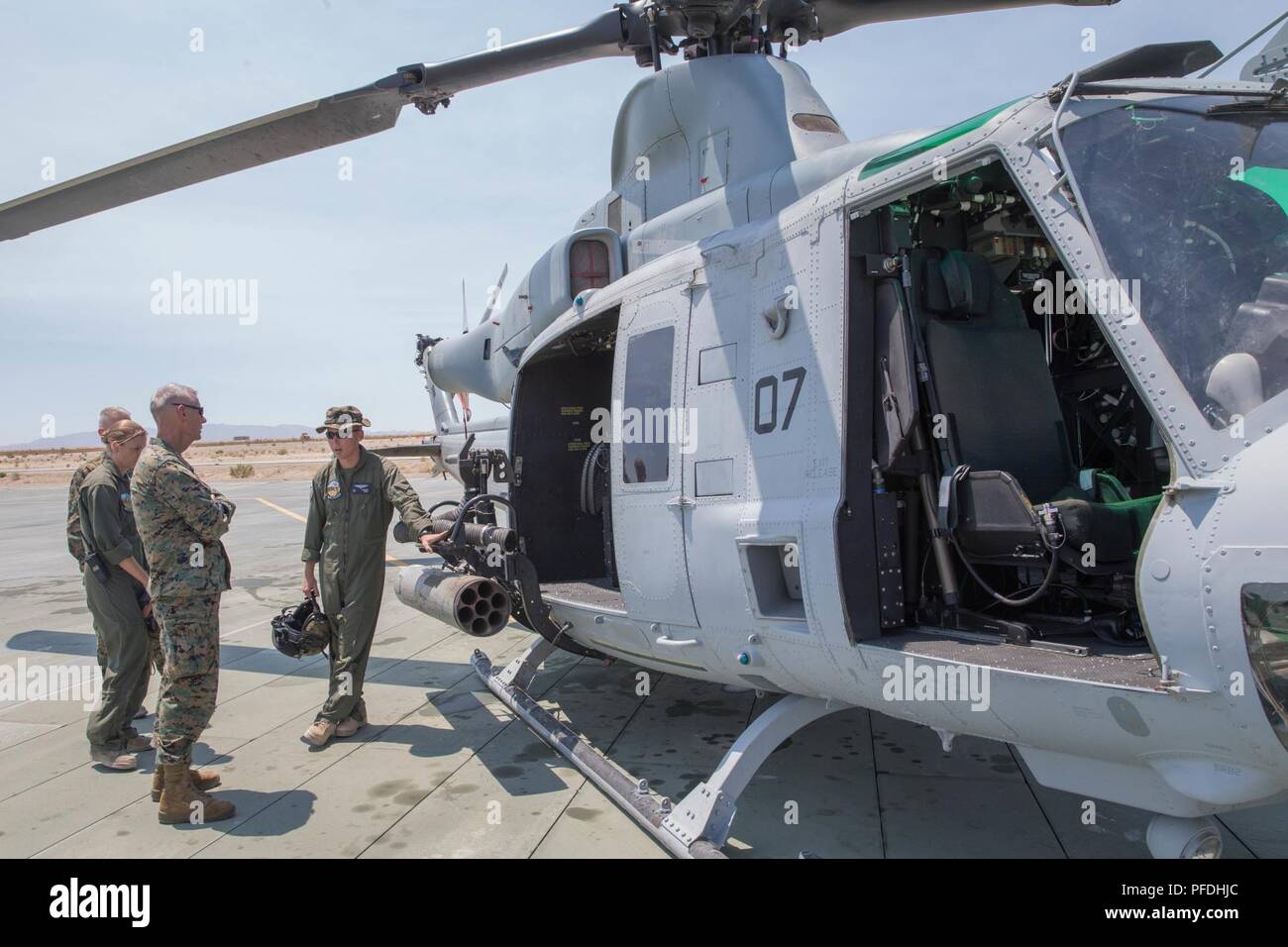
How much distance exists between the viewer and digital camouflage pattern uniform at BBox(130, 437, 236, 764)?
4402mm

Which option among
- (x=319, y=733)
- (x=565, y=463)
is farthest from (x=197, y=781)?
(x=565, y=463)

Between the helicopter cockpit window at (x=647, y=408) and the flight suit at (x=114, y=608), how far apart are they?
318cm

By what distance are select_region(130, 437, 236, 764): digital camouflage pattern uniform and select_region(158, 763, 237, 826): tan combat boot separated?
0.23ft

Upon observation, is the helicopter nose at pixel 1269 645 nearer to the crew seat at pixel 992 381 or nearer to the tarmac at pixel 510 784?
the crew seat at pixel 992 381

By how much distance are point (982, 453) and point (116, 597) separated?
197 inches

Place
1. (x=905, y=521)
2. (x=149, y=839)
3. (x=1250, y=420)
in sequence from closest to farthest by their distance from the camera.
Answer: (x=1250, y=420) < (x=905, y=521) < (x=149, y=839)

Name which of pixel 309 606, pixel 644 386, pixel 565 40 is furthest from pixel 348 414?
pixel 565 40

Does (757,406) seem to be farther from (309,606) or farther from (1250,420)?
(309,606)

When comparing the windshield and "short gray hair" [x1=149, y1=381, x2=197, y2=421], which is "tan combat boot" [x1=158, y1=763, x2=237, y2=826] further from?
the windshield

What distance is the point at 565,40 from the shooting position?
672 cm

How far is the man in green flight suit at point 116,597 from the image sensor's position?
5.23m
